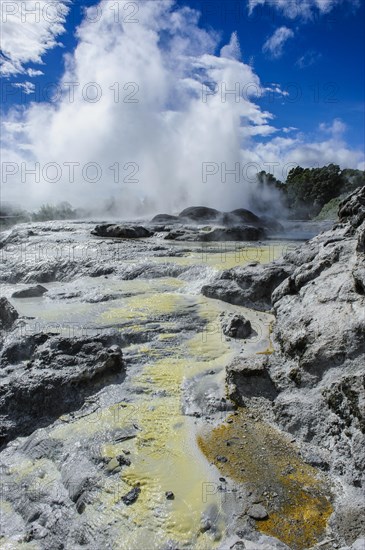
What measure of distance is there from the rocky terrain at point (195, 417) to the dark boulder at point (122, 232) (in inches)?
420

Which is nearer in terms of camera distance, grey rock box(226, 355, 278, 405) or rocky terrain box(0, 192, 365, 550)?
rocky terrain box(0, 192, 365, 550)

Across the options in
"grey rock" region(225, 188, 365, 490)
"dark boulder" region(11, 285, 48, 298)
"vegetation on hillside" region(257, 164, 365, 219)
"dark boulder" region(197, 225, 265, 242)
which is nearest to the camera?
"grey rock" region(225, 188, 365, 490)

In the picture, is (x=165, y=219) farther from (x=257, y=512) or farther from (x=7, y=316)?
(x=257, y=512)

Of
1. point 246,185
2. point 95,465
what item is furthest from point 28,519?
point 246,185

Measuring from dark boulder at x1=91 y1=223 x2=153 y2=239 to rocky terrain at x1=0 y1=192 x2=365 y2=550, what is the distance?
1067cm

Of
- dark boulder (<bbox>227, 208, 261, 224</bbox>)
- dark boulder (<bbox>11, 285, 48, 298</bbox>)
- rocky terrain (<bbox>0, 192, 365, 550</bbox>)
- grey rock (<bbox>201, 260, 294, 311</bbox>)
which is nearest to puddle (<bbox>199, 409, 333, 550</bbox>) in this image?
rocky terrain (<bbox>0, 192, 365, 550</bbox>)

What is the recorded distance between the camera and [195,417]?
21.5 ft

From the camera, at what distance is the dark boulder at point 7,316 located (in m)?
10.4

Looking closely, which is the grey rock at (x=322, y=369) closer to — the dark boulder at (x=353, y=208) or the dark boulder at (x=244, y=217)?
the dark boulder at (x=353, y=208)

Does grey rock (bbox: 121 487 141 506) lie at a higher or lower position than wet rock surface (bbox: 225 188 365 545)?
lower

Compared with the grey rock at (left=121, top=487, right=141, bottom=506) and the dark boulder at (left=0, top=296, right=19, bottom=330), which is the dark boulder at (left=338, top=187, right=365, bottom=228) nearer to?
the grey rock at (left=121, top=487, right=141, bottom=506)

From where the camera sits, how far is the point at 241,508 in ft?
15.5

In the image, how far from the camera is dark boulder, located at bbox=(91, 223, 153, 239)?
72.4 feet

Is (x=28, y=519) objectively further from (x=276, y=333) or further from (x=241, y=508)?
(x=276, y=333)
